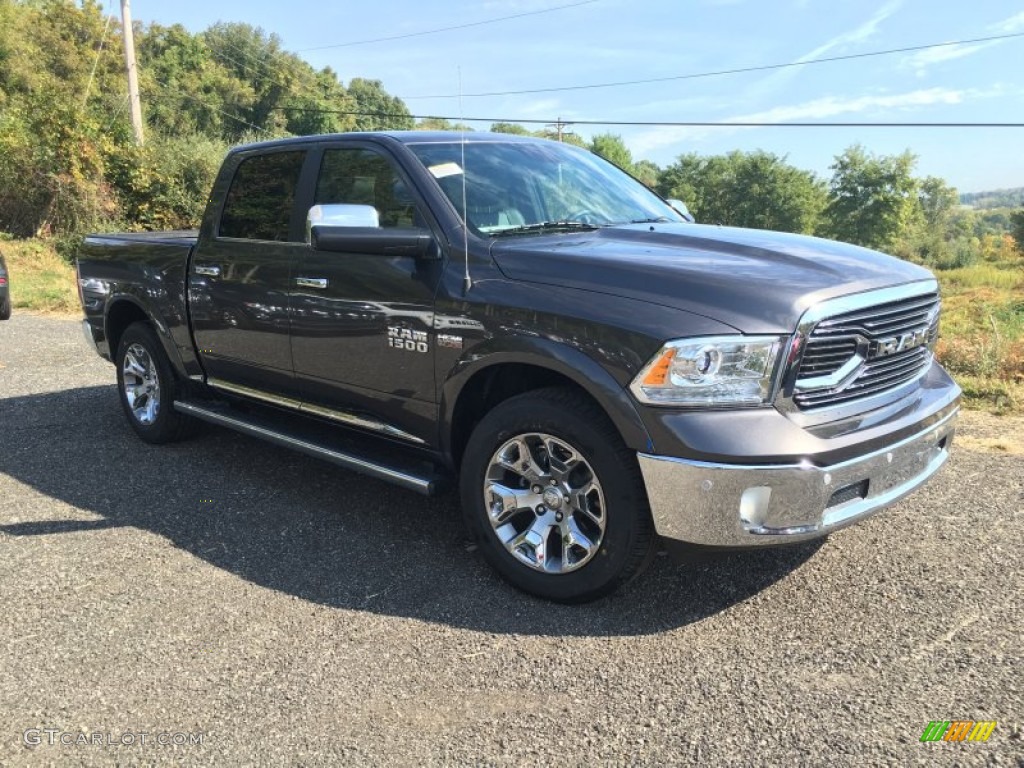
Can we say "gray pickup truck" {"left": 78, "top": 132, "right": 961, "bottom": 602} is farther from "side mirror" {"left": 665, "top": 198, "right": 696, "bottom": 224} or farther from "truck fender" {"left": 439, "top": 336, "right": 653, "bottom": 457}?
"side mirror" {"left": 665, "top": 198, "right": 696, "bottom": 224}

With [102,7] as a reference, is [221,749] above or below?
below

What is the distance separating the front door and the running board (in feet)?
0.63

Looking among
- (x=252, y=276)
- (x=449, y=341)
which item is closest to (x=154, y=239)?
(x=252, y=276)

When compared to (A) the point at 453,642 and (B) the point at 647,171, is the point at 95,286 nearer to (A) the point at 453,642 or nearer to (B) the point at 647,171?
(A) the point at 453,642

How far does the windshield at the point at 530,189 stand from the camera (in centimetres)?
374

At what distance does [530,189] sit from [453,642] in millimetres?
2199

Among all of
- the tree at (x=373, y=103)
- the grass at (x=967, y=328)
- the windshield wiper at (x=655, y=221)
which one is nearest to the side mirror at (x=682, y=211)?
the windshield wiper at (x=655, y=221)

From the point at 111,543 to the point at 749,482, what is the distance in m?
3.08

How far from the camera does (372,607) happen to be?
330 centimetres

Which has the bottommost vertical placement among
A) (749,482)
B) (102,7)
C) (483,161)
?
(749,482)

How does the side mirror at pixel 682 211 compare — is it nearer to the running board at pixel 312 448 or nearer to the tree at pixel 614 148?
the running board at pixel 312 448

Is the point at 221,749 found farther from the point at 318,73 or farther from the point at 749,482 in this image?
the point at 318,73

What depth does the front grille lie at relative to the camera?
2875 millimetres

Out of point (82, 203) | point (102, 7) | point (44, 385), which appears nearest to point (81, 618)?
point (44, 385)
